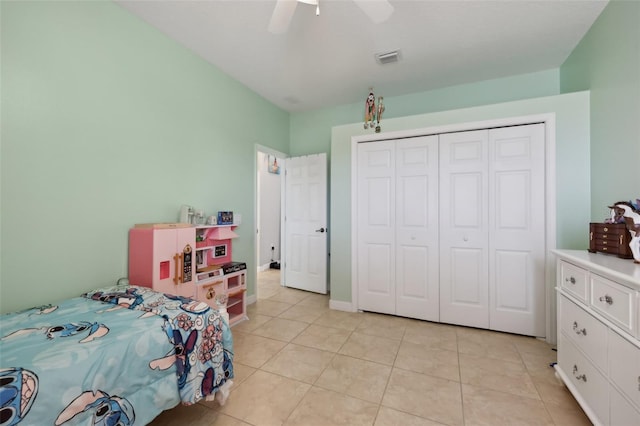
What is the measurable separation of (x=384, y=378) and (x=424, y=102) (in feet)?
11.2

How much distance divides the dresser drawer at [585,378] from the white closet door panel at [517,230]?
0.79 m

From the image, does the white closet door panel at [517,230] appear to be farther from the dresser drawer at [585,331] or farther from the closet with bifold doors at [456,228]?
the dresser drawer at [585,331]

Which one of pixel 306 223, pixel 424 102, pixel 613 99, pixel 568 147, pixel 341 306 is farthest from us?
pixel 306 223

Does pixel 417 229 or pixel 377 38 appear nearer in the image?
pixel 377 38

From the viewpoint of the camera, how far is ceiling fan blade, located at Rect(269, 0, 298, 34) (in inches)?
66.2

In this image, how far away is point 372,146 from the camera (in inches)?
123

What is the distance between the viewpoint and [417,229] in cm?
295

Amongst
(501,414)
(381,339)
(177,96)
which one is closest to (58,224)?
(177,96)

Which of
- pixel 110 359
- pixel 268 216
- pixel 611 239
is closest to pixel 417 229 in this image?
pixel 611 239

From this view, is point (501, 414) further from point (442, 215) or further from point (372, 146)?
point (372, 146)

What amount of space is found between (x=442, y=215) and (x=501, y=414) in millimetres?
1748

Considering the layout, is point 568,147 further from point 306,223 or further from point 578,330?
point 306,223

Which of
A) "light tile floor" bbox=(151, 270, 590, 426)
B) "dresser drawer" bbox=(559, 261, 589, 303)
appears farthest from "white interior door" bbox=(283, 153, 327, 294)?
"dresser drawer" bbox=(559, 261, 589, 303)

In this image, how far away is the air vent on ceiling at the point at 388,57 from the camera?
2756mm
